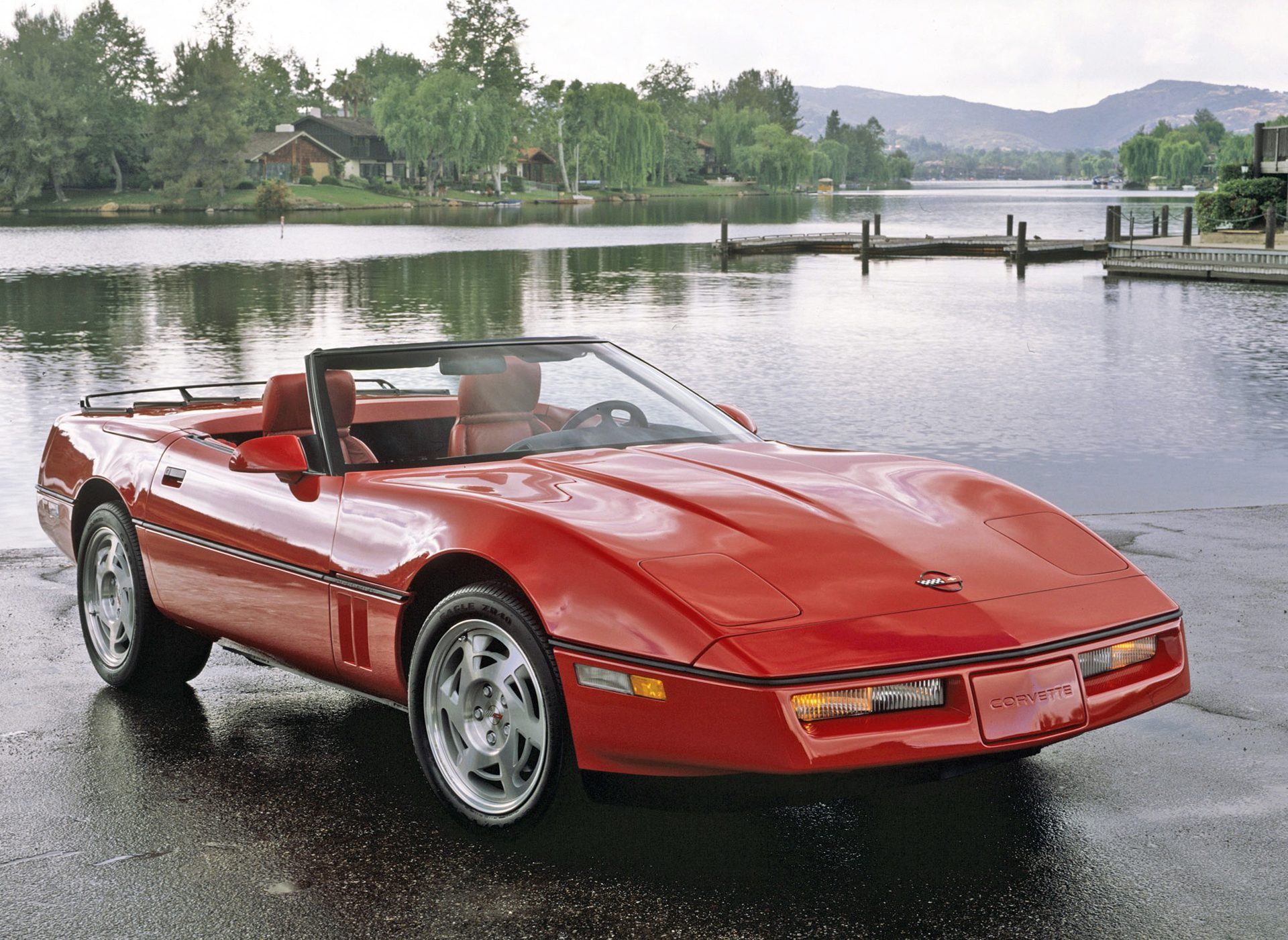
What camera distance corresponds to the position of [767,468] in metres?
4.45

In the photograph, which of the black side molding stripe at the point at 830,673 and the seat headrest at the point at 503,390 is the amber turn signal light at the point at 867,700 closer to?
the black side molding stripe at the point at 830,673

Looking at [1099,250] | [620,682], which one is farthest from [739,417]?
[1099,250]

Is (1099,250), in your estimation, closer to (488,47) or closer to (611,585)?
(611,585)

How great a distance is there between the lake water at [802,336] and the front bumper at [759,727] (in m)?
7.25

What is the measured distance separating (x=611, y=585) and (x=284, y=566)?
4.73ft

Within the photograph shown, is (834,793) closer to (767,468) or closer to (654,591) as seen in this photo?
(654,591)

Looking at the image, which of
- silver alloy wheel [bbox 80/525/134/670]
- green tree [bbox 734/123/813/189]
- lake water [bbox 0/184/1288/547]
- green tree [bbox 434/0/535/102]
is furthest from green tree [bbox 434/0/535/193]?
silver alloy wheel [bbox 80/525/134/670]

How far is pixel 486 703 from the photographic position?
3.90 metres

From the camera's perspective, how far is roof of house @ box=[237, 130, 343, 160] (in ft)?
420

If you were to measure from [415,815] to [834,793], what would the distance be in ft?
4.41

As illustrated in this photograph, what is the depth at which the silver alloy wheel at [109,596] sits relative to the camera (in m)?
5.49

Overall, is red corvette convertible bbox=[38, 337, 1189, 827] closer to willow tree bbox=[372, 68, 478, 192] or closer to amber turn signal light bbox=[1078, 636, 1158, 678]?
amber turn signal light bbox=[1078, 636, 1158, 678]

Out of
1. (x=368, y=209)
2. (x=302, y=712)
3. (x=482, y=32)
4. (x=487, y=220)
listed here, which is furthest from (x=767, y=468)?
(x=482, y=32)

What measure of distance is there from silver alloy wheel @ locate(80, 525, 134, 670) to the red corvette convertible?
46mm
